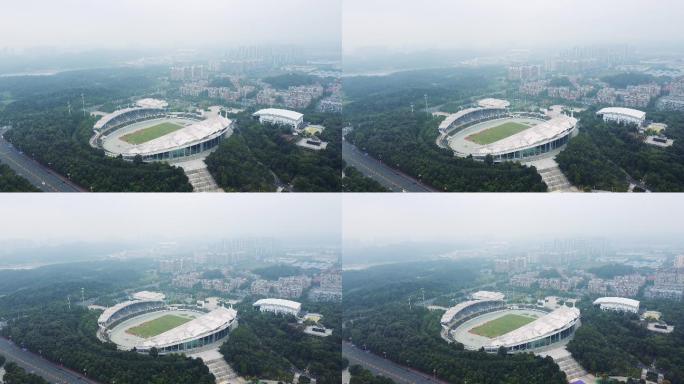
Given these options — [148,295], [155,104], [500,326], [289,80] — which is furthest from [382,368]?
[155,104]

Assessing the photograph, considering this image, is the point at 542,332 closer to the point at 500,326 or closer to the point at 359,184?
the point at 500,326

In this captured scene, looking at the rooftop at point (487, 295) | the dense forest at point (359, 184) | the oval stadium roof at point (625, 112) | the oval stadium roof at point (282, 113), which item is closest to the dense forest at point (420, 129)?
the dense forest at point (359, 184)

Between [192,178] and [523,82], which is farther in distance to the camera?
[523,82]

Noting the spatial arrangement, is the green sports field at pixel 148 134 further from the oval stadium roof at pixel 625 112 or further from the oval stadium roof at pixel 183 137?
the oval stadium roof at pixel 625 112

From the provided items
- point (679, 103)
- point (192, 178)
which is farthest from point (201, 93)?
point (679, 103)

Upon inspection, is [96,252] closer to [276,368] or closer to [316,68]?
[276,368]

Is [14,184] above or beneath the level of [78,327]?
above
